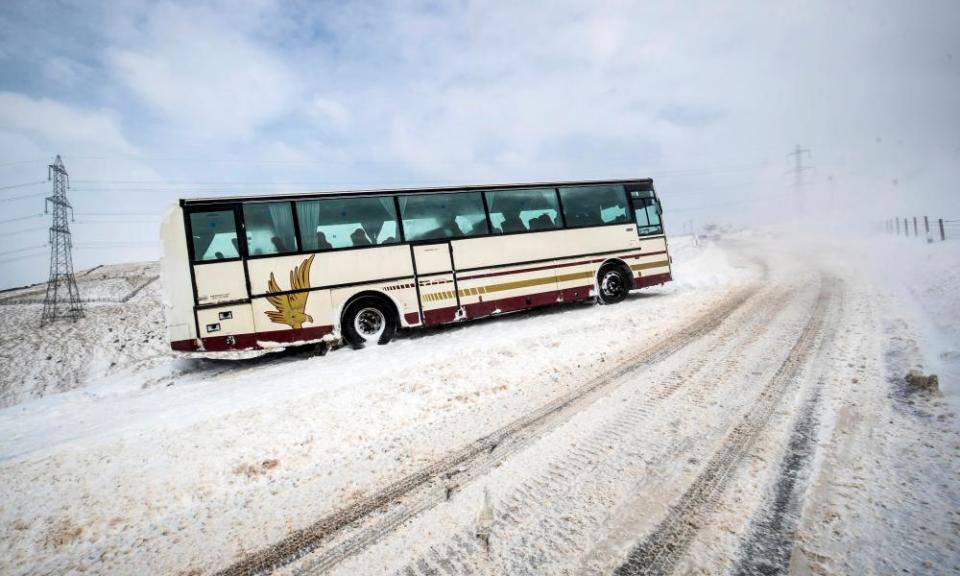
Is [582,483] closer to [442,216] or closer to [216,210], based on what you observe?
[442,216]

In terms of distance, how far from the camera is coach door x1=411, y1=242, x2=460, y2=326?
831 cm

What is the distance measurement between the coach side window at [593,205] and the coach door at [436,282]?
3.47 metres

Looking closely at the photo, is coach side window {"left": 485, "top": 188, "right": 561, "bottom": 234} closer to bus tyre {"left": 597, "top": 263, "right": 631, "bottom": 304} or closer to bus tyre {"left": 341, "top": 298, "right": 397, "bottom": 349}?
bus tyre {"left": 597, "top": 263, "right": 631, "bottom": 304}

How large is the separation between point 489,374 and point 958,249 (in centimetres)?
1811

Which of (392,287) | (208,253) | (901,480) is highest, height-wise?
(208,253)

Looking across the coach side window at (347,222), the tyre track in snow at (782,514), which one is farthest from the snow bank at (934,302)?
the coach side window at (347,222)

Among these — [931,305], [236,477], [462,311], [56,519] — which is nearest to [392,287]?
[462,311]

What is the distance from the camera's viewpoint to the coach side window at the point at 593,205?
9.93m

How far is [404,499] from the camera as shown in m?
2.62

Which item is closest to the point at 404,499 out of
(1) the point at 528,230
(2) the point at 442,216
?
(2) the point at 442,216

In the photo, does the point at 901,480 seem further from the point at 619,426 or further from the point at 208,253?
the point at 208,253

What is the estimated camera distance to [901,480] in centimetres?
234

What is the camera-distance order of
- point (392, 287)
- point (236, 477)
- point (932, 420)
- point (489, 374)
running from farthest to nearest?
point (392, 287) → point (489, 374) → point (236, 477) → point (932, 420)

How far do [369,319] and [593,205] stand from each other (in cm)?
644
